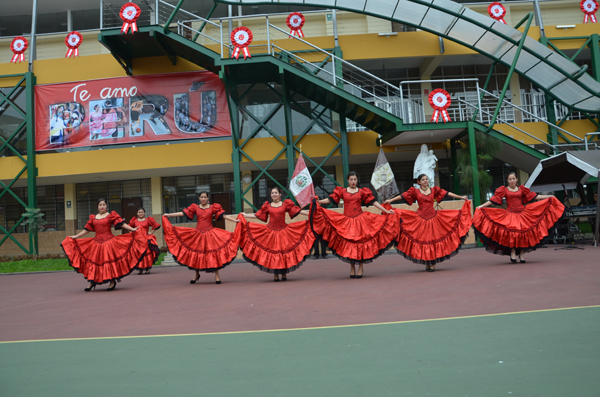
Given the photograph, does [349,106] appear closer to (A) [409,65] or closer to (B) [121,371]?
(A) [409,65]

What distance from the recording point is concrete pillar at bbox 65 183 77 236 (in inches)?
821

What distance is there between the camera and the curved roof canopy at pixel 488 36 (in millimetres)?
15227

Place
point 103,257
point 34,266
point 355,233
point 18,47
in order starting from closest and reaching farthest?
point 355,233 → point 103,257 → point 34,266 → point 18,47

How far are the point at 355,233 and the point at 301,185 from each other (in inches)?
298

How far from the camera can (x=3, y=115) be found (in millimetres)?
18781

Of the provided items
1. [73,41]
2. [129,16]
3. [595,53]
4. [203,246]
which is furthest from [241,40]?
[595,53]

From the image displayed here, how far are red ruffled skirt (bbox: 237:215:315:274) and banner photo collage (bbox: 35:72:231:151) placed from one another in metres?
8.97

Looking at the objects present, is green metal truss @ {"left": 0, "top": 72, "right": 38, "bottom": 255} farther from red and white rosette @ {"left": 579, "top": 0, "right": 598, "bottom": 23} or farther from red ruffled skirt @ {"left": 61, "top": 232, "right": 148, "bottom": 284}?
red and white rosette @ {"left": 579, "top": 0, "right": 598, "bottom": 23}

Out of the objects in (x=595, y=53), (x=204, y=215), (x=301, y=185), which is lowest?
(x=204, y=215)

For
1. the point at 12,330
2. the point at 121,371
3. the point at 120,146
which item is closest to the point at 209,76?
the point at 120,146

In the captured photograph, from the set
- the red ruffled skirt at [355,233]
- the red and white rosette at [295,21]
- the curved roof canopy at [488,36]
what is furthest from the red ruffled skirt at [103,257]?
the red and white rosette at [295,21]

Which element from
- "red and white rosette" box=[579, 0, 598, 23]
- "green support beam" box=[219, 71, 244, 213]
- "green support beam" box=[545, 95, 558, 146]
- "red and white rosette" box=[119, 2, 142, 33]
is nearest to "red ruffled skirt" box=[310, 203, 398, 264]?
"green support beam" box=[219, 71, 244, 213]

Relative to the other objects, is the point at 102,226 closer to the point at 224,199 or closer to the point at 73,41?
the point at 224,199

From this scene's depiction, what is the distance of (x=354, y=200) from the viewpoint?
907 centimetres
